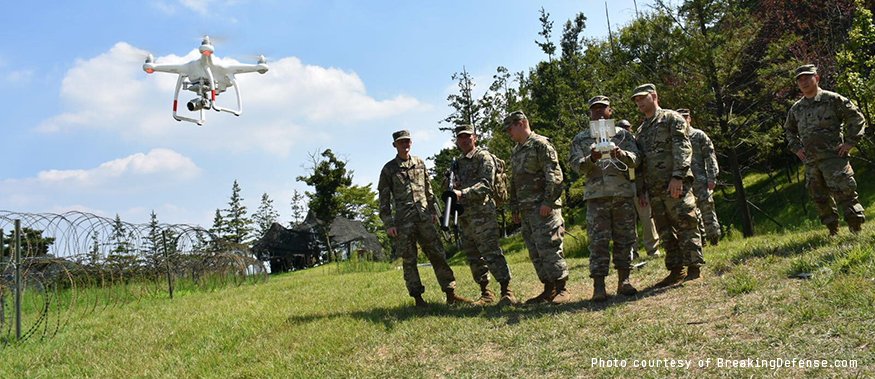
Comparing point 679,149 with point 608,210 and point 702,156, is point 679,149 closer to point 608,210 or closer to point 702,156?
point 608,210

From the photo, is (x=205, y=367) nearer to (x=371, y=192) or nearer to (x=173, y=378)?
(x=173, y=378)

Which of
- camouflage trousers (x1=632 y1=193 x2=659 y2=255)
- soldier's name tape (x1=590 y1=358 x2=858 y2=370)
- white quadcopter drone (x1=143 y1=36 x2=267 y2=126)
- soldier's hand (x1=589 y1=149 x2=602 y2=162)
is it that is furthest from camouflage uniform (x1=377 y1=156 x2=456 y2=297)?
white quadcopter drone (x1=143 y1=36 x2=267 y2=126)

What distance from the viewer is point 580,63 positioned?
3022cm

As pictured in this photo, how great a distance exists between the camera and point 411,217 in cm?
736

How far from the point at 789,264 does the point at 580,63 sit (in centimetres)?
2542

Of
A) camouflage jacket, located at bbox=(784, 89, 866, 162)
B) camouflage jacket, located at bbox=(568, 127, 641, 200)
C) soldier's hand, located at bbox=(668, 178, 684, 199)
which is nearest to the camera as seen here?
soldier's hand, located at bbox=(668, 178, 684, 199)

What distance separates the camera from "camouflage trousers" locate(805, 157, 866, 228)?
717 cm

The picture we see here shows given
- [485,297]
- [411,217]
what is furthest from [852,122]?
[411,217]

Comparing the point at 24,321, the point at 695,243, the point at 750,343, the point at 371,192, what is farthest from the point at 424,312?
the point at 371,192

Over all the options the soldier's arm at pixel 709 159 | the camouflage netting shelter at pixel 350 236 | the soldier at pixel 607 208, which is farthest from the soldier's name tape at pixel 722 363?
the camouflage netting shelter at pixel 350 236

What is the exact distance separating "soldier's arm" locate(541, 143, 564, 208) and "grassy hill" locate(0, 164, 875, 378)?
1.12 m

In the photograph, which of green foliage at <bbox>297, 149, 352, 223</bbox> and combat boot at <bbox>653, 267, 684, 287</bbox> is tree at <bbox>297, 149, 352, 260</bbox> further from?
combat boot at <bbox>653, 267, 684, 287</bbox>

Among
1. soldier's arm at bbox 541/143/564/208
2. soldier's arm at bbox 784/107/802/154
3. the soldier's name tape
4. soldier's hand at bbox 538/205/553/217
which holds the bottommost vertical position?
the soldier's name tape

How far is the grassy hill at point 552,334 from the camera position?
4.16m
